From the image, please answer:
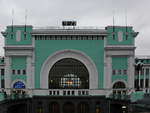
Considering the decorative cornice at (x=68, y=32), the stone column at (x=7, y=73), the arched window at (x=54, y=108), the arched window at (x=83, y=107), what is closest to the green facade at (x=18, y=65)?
the stone column at (x=7, y=73)

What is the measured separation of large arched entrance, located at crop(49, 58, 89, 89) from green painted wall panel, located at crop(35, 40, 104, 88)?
2.86 metres

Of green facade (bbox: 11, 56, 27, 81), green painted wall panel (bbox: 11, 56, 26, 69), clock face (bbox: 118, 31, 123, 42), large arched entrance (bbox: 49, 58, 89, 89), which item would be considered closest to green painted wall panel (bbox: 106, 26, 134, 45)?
clock face (bbox: 118, 31, 123, 42)

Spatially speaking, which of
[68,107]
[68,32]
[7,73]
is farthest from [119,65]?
[7,73]

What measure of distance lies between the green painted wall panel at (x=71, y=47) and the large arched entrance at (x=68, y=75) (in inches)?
113

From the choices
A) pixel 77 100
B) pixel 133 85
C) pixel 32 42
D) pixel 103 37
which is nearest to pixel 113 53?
pixel 103 37

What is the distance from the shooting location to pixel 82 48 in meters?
71.0

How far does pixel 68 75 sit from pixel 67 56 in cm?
443

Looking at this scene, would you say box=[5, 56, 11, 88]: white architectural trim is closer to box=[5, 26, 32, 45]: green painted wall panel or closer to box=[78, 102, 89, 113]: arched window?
box=[5, 26, 32, 45]: green painted wall panel

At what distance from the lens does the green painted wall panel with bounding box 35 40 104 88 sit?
70.8 metres

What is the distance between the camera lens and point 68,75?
71562 mm

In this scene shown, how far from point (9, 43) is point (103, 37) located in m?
21.6

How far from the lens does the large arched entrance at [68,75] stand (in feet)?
235

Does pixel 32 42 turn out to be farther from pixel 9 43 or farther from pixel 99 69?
pixel 99 69

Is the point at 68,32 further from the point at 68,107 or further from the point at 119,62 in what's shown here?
the point at 68,107
